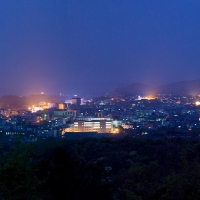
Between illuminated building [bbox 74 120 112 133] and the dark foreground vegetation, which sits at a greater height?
illuminated building [bbox 74 120 112 133]

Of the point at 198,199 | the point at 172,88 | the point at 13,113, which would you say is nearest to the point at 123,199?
the point at 198,199

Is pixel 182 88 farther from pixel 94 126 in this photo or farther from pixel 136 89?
pixel 94 126

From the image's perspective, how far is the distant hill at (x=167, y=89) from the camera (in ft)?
128

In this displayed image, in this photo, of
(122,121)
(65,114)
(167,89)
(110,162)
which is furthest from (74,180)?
(167,89)

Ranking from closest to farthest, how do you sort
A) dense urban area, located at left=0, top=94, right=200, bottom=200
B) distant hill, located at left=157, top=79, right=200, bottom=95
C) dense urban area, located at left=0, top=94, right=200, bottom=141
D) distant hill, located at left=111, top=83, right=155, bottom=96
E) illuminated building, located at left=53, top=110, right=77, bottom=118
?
dense urban area, located at left=0, top=94, right=200, bottom=200, dense urban area, located at left=0, top=94, right=200, bottom=141, illuminated building, located at left=53, top=110, right=77, bottom=118, distant hill, located at left=157, top=79, right=200, bottom=95, distant hill, located at left=111, top=83, right=155, bottom=96

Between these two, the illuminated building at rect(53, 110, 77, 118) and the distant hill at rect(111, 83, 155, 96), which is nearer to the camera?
the illuminated building at rect(53, 110, 77, 118)

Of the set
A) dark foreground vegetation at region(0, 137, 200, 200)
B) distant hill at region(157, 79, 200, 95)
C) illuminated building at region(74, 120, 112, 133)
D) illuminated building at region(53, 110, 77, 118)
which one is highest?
distant hill at region(157, 79, 200, 95)

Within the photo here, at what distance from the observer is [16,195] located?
453cm

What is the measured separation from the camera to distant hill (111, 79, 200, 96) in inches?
1531

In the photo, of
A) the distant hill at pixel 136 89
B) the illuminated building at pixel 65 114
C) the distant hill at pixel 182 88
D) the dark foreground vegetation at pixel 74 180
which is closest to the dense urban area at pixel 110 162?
the dark foreground vegetation at pixel 74 180

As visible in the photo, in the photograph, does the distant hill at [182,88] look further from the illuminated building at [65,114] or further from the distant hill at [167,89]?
the illuminated building at [65,114]

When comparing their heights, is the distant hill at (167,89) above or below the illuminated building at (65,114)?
above

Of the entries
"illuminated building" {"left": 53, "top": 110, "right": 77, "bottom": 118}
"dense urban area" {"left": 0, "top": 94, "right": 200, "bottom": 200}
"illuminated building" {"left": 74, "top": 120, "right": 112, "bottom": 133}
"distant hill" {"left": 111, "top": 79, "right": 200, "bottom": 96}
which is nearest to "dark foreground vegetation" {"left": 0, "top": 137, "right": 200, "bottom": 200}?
"dense urban area" {"left": 0, "top": 94, "right": 200, "bottom": 200}

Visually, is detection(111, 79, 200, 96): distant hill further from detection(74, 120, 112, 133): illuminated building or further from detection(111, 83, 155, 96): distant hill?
detection(74, 120, 112, 133): illuminated building
